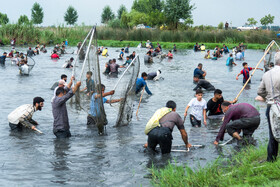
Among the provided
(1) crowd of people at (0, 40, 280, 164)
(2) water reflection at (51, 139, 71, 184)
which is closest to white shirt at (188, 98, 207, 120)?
(1) crowd of people at (0, 40, 280, 164)

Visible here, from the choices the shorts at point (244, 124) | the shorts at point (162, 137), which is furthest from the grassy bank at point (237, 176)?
the shorts at point (244, 124)

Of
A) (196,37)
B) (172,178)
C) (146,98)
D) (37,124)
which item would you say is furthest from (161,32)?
(172,178)

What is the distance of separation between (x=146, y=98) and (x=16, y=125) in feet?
28.8

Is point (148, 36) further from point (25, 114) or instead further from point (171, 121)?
point (171, 121)

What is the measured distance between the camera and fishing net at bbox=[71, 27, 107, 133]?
1065cm

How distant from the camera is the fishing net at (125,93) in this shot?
1276 centimetres

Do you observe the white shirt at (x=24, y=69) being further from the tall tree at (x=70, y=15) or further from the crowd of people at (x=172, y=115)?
the tall tree at (x=70, y=15)

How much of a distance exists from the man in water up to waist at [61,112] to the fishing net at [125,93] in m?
1.95

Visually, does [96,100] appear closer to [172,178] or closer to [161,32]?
[172,178]

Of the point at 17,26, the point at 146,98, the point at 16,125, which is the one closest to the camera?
the point at 16,125

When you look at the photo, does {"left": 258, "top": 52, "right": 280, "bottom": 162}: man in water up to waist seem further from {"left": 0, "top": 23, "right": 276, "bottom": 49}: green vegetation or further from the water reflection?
{"left": 0, "top": 23, "right": 276, "bottom": 49}: green vegetation

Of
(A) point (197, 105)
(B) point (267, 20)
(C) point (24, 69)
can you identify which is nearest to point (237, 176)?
(A) point (197, 105)

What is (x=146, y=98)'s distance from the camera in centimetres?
2011

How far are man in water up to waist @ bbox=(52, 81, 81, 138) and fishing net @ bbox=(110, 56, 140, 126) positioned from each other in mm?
1946
